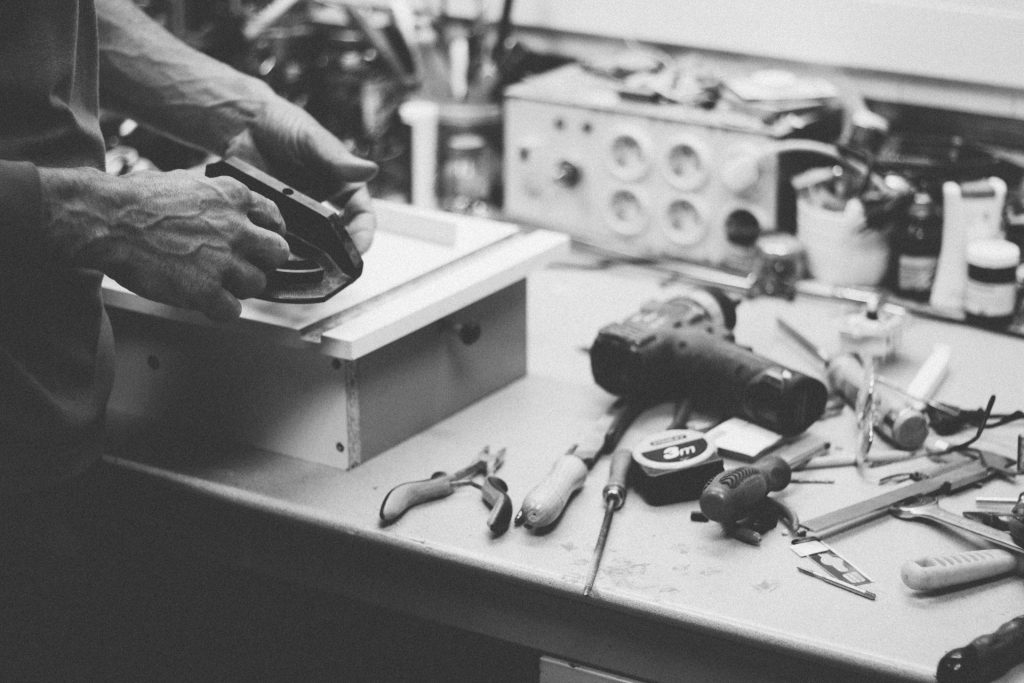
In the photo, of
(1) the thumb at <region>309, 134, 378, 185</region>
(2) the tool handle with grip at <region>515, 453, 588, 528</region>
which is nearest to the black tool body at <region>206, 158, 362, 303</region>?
→ (1) the thumb at <region>309, 134, 378, 185</region>

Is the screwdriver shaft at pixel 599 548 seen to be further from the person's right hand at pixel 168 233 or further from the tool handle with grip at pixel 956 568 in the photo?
the person's right hand at pixel 168 233

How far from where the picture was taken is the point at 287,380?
3.75ft

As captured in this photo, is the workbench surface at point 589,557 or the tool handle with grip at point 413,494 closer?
the workbench surface at point 589,557

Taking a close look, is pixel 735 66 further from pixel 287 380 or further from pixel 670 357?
pixel 287 380

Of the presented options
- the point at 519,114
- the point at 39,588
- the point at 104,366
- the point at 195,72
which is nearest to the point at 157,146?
the point at 195,72

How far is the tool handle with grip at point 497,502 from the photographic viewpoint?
1.00m

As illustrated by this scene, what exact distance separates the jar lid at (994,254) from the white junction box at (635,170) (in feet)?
0.97

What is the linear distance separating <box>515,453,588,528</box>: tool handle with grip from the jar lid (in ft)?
2.12

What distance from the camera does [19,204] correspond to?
891 millimetres

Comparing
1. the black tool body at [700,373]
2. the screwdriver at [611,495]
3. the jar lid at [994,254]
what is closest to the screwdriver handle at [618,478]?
the screwdriver at [611,495]

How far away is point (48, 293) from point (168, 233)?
0.15 meters

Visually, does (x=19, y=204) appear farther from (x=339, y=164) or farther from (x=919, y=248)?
(x=919, y=248)

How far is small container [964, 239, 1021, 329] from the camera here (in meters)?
1.40

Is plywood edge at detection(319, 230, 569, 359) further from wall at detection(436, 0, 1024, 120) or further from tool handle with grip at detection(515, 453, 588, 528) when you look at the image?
wall at detection(436, 0, 1024, 120)
